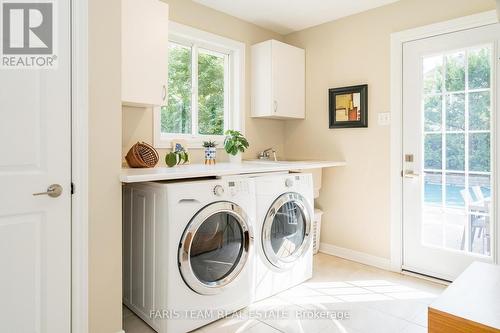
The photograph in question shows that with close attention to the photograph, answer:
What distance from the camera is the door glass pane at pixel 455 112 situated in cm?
253

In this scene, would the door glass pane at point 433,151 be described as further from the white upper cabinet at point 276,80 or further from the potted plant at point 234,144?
the potted plant at point 234,144

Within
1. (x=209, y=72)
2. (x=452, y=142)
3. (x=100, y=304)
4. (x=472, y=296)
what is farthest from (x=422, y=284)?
(x=209, y=72)

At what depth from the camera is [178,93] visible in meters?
2.92

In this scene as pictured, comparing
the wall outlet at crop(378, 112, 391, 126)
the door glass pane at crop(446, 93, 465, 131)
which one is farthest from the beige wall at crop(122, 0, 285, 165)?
the door glass pane at crop(446, 93, 465, 131)

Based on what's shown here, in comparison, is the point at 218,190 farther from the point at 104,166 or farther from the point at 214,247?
the point at 104,166

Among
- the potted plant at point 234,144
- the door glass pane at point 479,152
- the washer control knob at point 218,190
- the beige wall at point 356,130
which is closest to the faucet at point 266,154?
the beige wall at point 356,130

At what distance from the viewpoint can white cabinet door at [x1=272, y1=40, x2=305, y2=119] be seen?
323 cm

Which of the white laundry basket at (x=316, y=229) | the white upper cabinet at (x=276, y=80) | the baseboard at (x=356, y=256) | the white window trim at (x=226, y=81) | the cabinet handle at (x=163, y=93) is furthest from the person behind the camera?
the white laundry basket at (x=316, y=229)

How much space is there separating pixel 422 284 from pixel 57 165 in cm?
272

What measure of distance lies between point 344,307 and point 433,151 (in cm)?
145

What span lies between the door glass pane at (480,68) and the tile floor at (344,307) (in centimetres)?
159

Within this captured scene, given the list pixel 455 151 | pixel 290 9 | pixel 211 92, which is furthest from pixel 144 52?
pixel 455 151

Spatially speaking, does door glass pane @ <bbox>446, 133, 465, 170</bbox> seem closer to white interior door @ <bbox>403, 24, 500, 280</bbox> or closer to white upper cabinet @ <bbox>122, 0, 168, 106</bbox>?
white interior door @ <bbox>403, 24, 500, 280</bbox>

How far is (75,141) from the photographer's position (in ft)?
5.34
